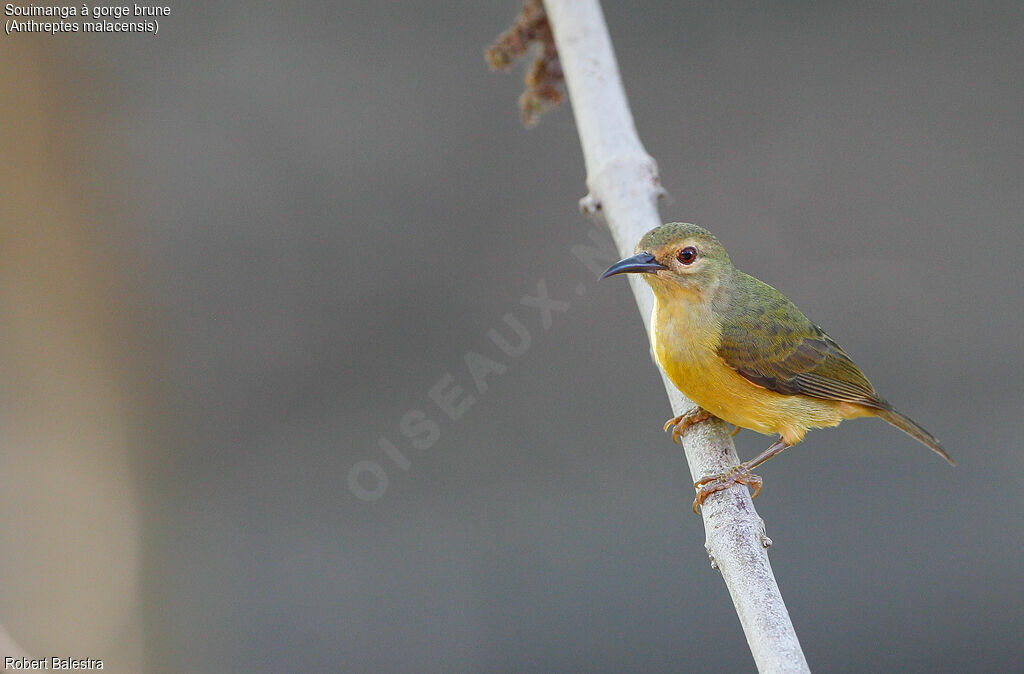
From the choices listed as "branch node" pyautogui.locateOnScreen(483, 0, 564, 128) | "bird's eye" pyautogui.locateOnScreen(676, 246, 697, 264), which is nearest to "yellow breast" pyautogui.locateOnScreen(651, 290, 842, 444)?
"bird's eye" pyautogui.locateOnScreen(676, 246, 697, 264)

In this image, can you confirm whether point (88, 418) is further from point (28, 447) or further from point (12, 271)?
point (12, 271)

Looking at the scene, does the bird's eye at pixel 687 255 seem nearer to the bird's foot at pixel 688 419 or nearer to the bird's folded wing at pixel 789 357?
the bird's folded wing at pixel 789 357

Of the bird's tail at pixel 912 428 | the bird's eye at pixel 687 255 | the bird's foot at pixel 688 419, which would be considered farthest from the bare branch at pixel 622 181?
the bird's tail at pixel 912 428

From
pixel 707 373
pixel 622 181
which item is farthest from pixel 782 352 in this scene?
pixel 622 181

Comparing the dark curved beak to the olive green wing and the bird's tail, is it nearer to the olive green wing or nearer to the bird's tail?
the olive green wing

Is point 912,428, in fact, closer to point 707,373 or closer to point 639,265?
point 707,373

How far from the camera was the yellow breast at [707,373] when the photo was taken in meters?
2.43

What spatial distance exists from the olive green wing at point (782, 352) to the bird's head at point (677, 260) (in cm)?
12

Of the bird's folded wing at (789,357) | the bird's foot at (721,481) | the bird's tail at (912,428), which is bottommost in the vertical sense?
the bird's foot at (721,481)

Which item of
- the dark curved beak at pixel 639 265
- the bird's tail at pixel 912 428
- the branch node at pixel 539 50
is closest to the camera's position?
the dark curved beak at pixel 639 265

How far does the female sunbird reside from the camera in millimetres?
2430

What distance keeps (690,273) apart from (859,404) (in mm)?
683

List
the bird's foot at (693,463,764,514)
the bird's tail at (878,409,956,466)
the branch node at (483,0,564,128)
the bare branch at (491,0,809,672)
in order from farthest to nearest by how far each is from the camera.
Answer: the branch node at (483,0,564,128), the bird's tail at (878,409,956,466), the bird's foot at (693,463,764,514), the bare branch at (491,0,809,672)

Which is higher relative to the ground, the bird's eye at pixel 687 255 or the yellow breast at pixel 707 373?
the bird's eye at pixel 687 255
